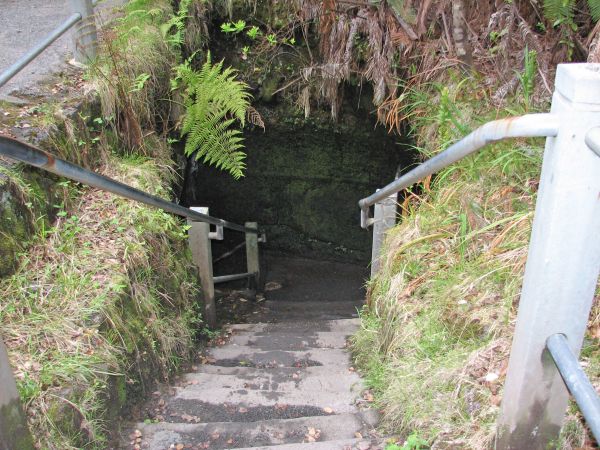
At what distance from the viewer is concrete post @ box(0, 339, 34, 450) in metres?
1.57

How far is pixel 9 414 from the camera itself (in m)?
1.65

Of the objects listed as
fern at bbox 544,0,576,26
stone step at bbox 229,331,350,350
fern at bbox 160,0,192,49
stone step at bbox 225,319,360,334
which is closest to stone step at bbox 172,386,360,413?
stone step at bbox 229,331,350,350

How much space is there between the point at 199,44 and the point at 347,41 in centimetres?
150

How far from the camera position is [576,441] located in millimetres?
1623

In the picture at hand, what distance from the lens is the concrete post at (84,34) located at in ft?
12.5

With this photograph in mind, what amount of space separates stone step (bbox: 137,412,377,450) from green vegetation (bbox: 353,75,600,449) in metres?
0.21

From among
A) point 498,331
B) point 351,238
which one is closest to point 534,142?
point 498,331

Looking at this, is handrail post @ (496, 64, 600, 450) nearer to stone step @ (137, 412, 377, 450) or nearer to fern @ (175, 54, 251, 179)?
stone step @ (137, 412, 377, 450)

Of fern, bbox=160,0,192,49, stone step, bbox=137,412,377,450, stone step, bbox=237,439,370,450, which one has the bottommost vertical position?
stone step, bbox=137,412,377,450

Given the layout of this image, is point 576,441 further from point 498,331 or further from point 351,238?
point 351,238

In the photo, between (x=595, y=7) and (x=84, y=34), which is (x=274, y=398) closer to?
(x=595, y=7)

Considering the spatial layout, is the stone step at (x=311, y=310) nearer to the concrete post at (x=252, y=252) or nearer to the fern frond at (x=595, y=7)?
the concrete post at (x=252, y=252)

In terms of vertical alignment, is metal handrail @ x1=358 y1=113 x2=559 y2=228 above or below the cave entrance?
above

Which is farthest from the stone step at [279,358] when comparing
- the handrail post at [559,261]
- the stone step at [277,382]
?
the handrail post at [559,261]
